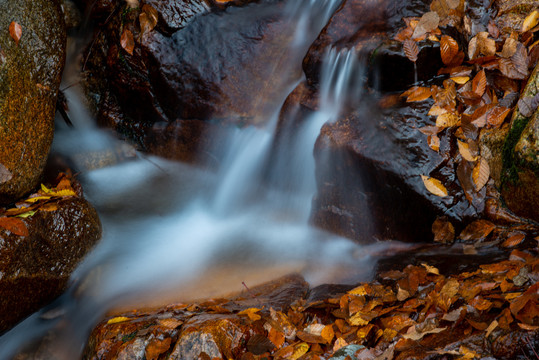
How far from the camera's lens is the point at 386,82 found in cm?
386

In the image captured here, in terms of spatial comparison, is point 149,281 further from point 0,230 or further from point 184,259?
point 0,230

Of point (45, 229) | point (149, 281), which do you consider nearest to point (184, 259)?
point (149, 281)

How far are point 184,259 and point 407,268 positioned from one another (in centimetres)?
237

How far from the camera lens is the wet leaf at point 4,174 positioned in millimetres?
3510

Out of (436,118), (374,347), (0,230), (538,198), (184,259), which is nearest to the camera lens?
(374,347)

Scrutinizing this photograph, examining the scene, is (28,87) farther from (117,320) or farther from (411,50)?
(411,50)

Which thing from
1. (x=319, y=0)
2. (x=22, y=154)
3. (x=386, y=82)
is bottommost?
(x=22, y=154)

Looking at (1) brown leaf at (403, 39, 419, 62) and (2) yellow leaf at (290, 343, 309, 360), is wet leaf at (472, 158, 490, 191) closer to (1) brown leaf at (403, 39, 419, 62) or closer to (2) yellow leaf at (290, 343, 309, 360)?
(1) brown leaf at (403, 39, 419, 62)

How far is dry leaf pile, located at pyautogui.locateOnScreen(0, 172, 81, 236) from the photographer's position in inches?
133

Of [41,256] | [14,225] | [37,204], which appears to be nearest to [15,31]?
[37,204]

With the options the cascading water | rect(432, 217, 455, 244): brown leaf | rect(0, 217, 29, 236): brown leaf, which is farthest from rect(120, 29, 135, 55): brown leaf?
rect(432, 217, 455, 244): brown leaf

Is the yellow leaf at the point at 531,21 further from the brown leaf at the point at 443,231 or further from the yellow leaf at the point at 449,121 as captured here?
the brown leaf at the point at 443,231

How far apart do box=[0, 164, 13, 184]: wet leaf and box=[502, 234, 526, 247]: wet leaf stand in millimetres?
4419

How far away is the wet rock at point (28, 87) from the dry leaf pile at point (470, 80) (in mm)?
3807
